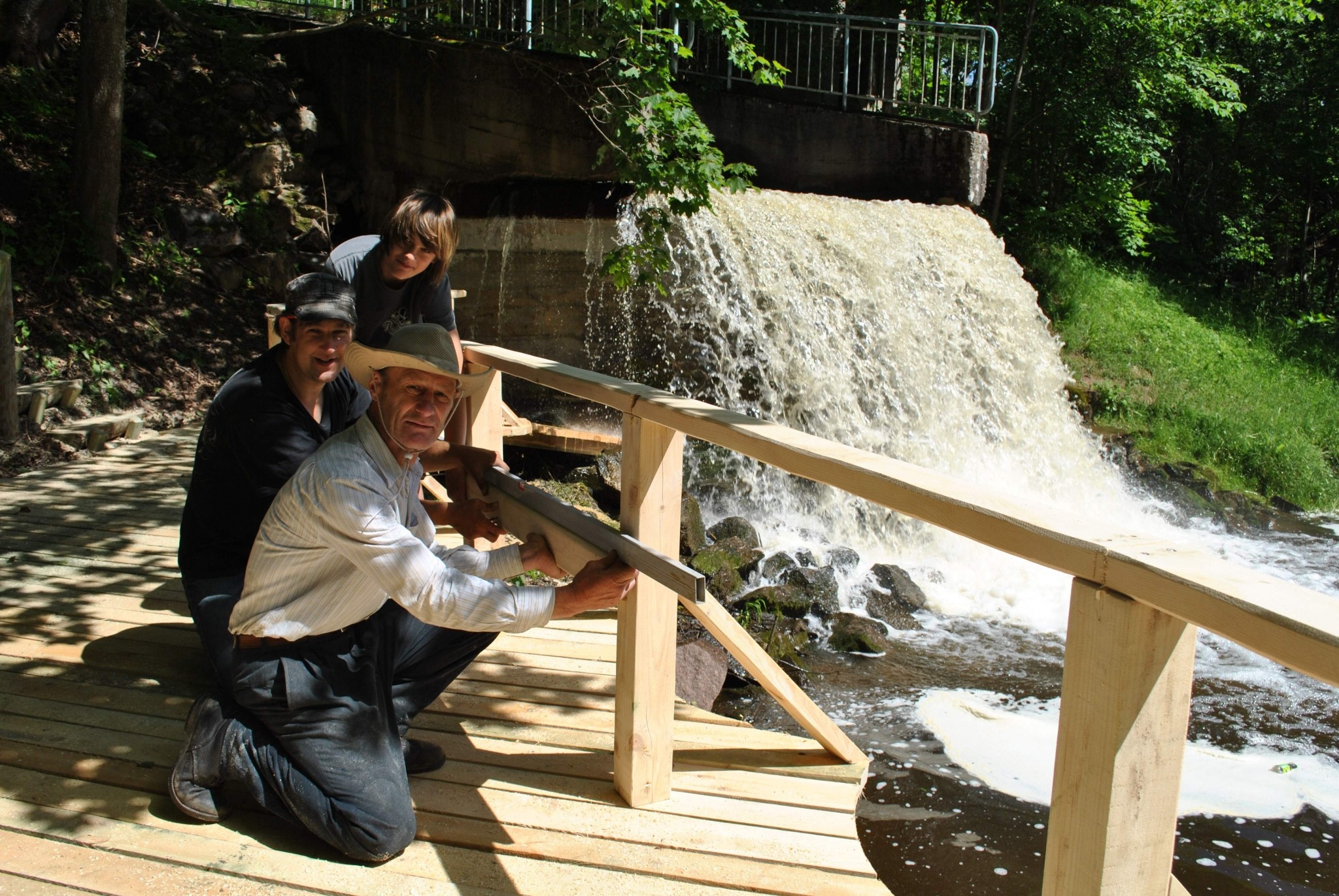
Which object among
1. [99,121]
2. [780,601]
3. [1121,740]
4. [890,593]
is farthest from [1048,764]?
[99,121]

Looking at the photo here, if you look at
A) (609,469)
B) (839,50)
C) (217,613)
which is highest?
(839,50)

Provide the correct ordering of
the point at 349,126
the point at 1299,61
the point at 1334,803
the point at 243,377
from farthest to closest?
the point at 1299,61
the point at 349,126
the point at 1334,803
the point at 243,377

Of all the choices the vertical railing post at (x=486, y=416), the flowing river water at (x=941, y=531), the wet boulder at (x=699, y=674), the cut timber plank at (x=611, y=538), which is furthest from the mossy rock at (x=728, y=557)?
the cut timber plank at (x=611, y=538)

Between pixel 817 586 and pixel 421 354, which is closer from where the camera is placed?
pixel 421 354

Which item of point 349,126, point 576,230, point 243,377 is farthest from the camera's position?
point 349,126

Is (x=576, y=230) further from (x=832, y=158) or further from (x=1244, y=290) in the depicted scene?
(x=1244, y=290)

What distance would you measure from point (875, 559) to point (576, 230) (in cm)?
380

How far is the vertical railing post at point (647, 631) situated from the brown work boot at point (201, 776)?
98 centimetres

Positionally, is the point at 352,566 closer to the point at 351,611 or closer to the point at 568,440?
the point at 351,611

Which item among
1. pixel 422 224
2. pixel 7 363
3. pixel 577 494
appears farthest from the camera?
pixel 577 494

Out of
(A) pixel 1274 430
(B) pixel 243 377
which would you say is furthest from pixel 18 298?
(A) pixel 1274 430

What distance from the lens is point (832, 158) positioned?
11617 mm

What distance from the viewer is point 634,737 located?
285 cm

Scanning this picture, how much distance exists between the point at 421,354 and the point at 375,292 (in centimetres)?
143
